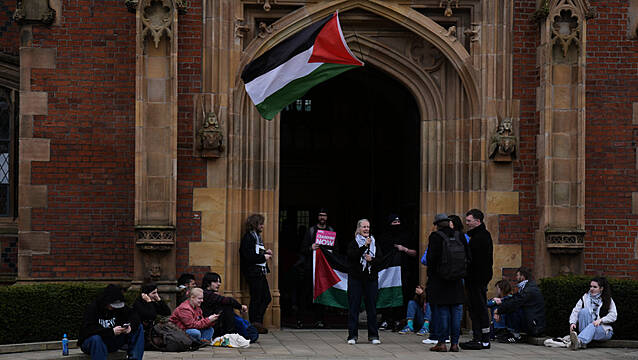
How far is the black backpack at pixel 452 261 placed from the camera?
40.9ft

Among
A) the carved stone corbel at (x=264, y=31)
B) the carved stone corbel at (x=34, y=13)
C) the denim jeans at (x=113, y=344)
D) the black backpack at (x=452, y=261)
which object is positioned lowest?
the denim jeans at (x=113, y=344)

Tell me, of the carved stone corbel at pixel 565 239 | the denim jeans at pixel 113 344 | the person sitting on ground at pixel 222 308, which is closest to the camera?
the denim jeans at pixel 113 344

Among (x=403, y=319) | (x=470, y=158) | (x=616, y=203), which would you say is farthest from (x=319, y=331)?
(x=616, y=203)

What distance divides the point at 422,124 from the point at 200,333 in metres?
5.56

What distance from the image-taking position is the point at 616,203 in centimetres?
1558

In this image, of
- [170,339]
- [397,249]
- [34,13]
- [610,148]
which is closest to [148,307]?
[170,339]

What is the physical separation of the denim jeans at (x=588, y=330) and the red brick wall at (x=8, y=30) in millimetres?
10442

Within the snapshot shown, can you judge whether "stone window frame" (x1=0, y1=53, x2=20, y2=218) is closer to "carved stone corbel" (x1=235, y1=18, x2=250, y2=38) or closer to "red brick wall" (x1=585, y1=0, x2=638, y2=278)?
"carved stone corbel" (x1=235, y1=18, x2=250, y2=38)

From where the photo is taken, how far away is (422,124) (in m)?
16.1

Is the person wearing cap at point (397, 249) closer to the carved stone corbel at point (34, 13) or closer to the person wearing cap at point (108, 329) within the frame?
the person wearing cap at point (108, 329)

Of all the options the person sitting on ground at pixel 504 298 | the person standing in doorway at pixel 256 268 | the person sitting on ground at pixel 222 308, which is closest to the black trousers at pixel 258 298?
the person standing in doorway at pixel 256 268

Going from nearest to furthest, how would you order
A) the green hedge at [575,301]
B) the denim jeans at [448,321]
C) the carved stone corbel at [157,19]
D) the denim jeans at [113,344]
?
the denim jeans at [113,344] → the denim jeans at [448,321] → the green hedge at [575,301] → the carved stone corbel at [157,19]

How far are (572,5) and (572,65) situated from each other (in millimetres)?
939

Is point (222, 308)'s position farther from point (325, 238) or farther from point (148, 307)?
point (325, 238)
